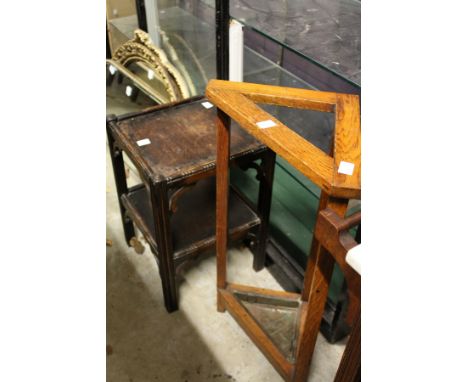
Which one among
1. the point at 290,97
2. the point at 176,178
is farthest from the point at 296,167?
the point at 176,178

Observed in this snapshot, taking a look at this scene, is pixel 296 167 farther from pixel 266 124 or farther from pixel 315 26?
pixel 315 26

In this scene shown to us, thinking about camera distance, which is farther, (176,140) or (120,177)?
(120,177)

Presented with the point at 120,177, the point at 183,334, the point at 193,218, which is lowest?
the point at 183,334

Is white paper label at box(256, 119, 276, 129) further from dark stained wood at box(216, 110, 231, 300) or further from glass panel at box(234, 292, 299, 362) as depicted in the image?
glass panel at box(234, 292, 299, 362)

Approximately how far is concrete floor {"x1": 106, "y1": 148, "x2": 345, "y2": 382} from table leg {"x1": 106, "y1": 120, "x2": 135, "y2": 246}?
131mm

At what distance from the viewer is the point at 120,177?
1.80 metres

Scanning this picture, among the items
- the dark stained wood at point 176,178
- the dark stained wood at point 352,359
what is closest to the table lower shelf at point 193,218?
the dark stained wood at point 176,178

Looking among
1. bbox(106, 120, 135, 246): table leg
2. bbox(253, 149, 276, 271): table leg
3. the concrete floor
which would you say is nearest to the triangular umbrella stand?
the concrete floor

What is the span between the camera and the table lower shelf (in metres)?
1.66

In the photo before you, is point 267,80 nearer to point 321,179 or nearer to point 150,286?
point 150,286

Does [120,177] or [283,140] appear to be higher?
[283,140]

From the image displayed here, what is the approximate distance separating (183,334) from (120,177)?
28.0 inches

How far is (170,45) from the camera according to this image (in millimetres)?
2609
